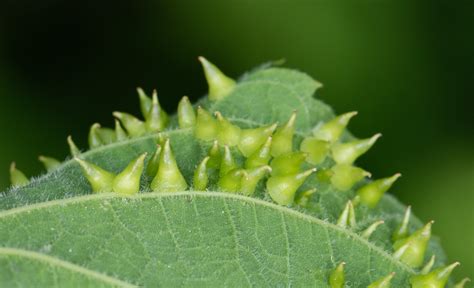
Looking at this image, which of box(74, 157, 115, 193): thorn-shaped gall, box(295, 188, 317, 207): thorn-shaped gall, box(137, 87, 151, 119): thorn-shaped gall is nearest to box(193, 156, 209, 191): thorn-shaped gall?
box(74, 157, 115, 193): thorn-shaped gall

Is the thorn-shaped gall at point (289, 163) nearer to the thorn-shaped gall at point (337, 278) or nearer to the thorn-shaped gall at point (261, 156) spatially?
the thorn-shaped gall at point (261, 156)

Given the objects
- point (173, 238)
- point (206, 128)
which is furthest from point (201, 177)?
point (206, 128)

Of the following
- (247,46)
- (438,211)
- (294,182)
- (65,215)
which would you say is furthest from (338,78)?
(65,215)

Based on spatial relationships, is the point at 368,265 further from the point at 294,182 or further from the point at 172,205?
the point at 172,205

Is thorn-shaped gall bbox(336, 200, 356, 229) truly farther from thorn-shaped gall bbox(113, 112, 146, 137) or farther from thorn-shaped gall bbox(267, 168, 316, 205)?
thorn-shaped gall bbox(113, 112, 146, 137)

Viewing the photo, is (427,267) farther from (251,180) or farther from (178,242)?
(178,242)
